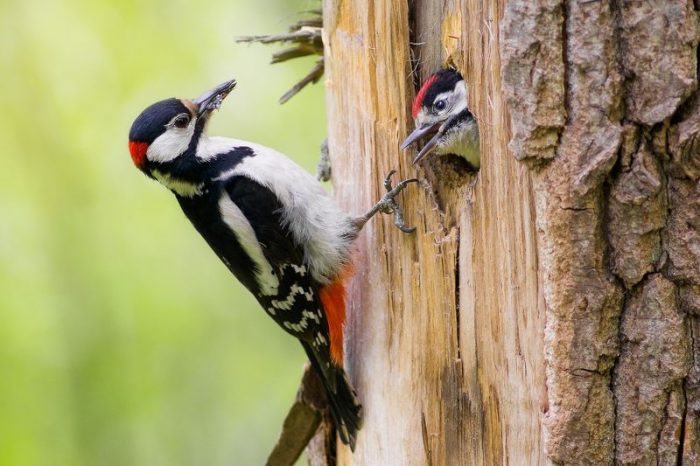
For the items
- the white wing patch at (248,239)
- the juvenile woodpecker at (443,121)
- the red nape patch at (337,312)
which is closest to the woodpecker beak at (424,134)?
the juvenile woodpecker at (443,121)

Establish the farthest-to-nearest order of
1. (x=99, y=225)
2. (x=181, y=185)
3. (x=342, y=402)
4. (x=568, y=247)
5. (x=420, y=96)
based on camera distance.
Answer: (x=99, y=225)
(x=181, y=185)
(x=342, y=402)
(x=420, y=96)
(x=568, y=247)

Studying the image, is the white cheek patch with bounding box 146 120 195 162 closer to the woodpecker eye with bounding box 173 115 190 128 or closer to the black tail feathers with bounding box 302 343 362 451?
the woodpecker eye with bounding box 173 115 190 128

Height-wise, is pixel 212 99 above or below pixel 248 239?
above

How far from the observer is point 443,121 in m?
3.43

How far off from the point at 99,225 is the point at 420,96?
13.8 feet

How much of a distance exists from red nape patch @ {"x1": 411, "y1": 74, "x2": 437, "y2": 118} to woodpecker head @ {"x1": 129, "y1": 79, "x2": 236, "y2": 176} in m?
1.13

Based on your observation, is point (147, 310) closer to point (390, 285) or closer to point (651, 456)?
point (390, 285)

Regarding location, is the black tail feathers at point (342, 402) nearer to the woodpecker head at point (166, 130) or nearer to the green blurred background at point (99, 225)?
the woodpecker head at point (166, 130)

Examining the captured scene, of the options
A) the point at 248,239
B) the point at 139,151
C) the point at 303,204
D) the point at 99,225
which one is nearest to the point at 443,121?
the point at 303,204

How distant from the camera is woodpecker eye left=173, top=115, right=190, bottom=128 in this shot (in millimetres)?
4023

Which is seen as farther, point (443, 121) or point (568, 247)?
point (443, 121)

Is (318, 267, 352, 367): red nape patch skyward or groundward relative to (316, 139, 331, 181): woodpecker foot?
groundward

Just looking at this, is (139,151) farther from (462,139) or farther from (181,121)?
(462,139)

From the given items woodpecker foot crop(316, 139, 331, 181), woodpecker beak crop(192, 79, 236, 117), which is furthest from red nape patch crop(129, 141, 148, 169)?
woodpecker foot crop(316, 139, 331, 181)
